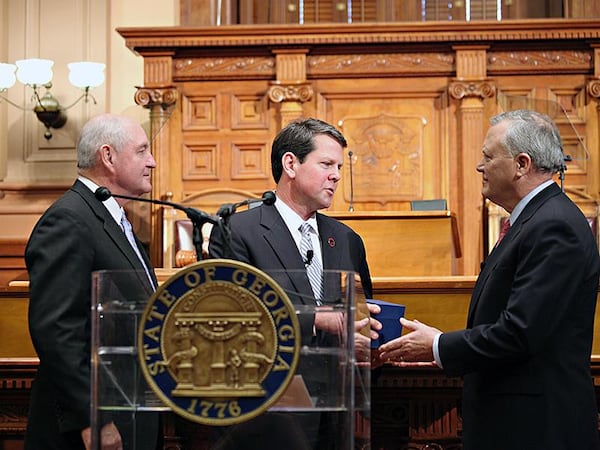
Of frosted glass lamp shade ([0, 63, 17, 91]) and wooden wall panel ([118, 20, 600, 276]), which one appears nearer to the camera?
wooden wall panel ([118, 20, 600, 276])

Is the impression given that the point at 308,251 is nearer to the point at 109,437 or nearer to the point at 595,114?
the point at 109,437

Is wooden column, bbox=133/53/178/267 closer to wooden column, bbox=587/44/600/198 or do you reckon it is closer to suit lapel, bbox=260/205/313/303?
wooden column, bbox=587/44/600/198

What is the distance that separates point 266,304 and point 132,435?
0.44 m

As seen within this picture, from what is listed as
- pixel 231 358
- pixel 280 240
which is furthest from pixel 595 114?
pixel 231 358

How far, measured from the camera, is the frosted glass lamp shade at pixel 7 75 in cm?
809

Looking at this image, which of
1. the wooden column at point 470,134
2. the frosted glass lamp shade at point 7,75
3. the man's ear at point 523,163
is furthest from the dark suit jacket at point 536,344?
the frosted glass lamp shade at point 7,75

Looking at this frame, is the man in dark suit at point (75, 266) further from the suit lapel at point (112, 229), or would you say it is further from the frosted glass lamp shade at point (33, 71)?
the frosted glass lamp shade at point (33, 71)

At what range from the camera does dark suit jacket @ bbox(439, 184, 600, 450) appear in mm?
2834

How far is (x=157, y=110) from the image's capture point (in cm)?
776

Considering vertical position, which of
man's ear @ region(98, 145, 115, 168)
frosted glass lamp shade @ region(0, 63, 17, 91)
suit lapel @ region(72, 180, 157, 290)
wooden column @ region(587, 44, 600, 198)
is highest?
frosted glass lamp shade @ region(0, 63, 17, 91)

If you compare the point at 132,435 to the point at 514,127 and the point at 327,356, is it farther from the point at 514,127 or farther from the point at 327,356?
the point at 514,127

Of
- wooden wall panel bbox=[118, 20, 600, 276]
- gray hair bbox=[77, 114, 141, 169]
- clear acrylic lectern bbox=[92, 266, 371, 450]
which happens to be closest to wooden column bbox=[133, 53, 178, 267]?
wooden wall panel bbox=[118, 20, 600, 276]

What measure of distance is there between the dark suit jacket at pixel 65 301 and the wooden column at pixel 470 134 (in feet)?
15.7

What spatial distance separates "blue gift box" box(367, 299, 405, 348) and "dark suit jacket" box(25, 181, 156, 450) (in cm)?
71
